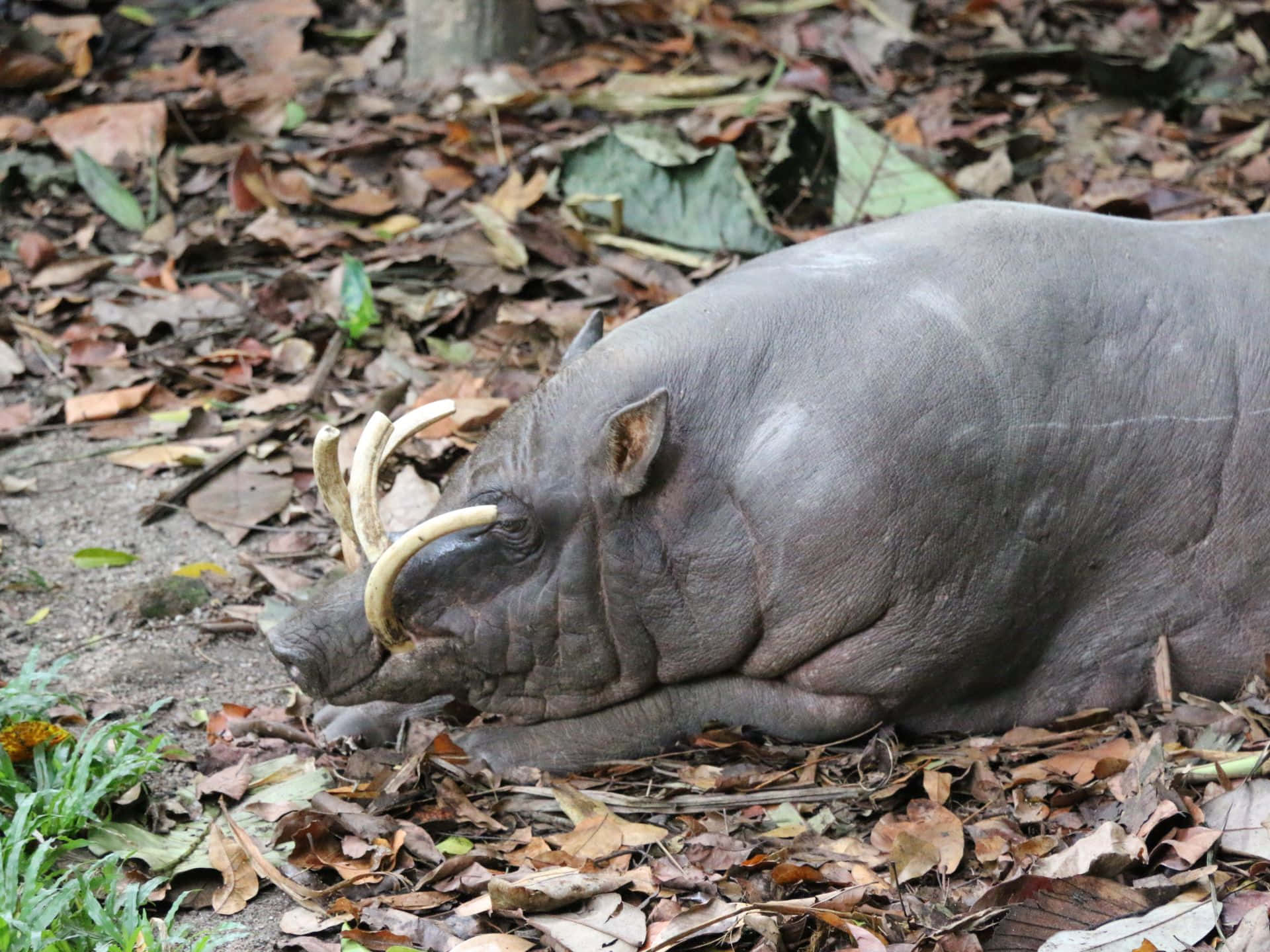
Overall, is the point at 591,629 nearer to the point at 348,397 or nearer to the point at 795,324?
the point at 795,324

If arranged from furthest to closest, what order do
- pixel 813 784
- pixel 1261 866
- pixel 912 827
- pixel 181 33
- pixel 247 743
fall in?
1. pixel 181 33
2. pixel 247 743
3. pixel 813 784
4. pixel 912 827
5. pixel 1261 866

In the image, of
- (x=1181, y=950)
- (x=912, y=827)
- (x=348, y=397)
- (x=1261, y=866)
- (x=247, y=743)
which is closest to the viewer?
(x=1181, y=950)

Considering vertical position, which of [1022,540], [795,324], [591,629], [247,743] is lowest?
[247,743]

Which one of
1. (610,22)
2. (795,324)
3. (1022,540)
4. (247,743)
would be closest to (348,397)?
(247,743)

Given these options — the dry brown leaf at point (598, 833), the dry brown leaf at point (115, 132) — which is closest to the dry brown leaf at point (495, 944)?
the dry brown leaf at point (598, 833)

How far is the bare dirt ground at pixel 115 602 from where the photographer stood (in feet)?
14.0

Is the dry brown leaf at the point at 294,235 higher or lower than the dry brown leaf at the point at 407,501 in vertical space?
higher

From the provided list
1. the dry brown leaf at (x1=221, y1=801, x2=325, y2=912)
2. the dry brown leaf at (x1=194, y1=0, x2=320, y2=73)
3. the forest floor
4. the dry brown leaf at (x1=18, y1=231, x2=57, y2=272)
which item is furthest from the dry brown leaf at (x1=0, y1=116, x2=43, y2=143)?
the dry brown leaf at (x1=221, y1=801, x2=325, y2=912)

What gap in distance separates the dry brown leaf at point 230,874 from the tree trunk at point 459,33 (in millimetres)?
4820

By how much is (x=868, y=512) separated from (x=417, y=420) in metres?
1.17

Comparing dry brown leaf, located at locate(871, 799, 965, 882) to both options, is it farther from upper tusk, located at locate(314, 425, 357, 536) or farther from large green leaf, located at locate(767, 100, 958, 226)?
large green leaf, located at locate(767, 100, 958, 226)

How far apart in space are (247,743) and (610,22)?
16.6 ft

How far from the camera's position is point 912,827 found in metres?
3.53

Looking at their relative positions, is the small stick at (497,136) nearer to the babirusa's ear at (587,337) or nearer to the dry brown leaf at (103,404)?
the dry brown leaf at (103,404)
